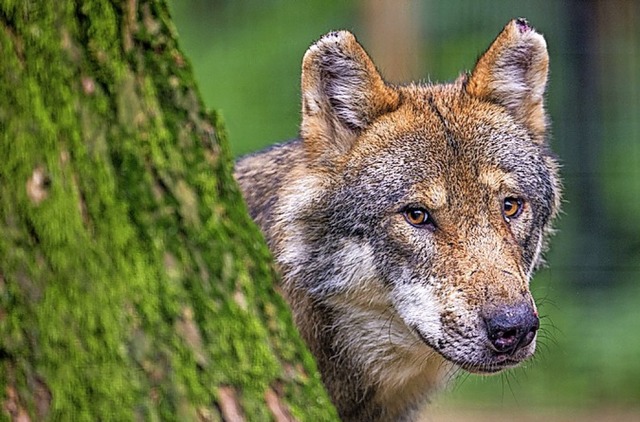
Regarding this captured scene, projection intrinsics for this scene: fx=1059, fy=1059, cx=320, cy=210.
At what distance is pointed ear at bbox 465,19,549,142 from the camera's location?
15.1 ft

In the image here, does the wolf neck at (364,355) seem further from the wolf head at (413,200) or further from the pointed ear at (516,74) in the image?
the pointed ear at (516,74)

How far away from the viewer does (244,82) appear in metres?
12.0

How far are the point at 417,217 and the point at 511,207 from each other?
40cm

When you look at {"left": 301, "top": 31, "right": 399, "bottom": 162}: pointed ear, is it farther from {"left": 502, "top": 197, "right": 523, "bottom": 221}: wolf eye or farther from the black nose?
the black nose

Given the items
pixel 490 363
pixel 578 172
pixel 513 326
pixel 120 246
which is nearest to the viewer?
pixel 120 246

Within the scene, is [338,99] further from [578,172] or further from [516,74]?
[578,172]

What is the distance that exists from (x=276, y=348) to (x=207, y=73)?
1010cm

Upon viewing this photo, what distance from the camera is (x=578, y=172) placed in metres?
9.94

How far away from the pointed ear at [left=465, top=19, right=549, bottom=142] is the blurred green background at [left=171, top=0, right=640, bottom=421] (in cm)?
442

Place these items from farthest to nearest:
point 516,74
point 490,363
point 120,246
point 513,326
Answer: point 516,74 < point 490,363 < point 513,326 < point 120,246

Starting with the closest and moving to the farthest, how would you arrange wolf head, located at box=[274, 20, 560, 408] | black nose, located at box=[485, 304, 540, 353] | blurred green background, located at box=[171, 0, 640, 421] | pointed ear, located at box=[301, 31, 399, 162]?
black nose, located at box=[485, 304, 540, 353]
wolf head, located at box=[274, 20, 560, 408]
pointed ear, located at box=[301, 31, 399, 162]
blurred green background, located at box=[171, 0, 640, 421]

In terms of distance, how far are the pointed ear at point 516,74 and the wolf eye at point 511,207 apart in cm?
49

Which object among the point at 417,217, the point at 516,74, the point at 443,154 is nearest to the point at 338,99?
the point at 443,154

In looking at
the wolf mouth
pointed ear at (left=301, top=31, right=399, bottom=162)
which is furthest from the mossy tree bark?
pointed ear at (left=301, top=31, right=399, bottom=162)
